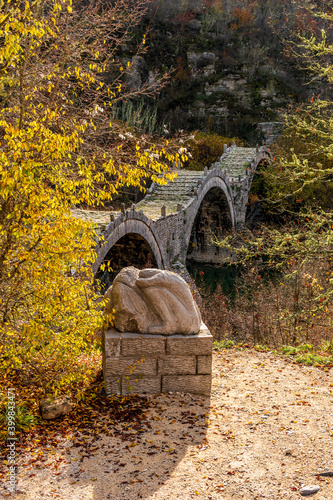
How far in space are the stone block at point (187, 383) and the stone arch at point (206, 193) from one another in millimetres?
17375

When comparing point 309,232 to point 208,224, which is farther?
point 208,224

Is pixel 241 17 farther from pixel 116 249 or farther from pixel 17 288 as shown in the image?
pixel 17 288

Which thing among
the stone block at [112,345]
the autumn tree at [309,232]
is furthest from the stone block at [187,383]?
the autumn tree at [309,232]

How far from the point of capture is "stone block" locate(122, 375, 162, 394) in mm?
5703

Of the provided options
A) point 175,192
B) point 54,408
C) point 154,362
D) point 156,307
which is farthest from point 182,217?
point 54,408

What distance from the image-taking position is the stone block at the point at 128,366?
5609mm

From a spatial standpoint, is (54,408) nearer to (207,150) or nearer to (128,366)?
(128,366)

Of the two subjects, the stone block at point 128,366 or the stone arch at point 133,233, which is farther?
the stone arch at point 133,233

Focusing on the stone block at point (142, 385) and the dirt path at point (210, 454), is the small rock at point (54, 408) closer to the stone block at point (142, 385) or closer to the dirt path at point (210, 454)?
the dirt path at point (210, 454)

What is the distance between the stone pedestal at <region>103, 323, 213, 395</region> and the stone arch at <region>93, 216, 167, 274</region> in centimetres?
631

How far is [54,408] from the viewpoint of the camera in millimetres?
5109

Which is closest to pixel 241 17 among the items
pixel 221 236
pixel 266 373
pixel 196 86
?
pixel 196 86

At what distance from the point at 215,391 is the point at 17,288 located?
304 cm

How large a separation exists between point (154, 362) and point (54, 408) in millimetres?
1321
